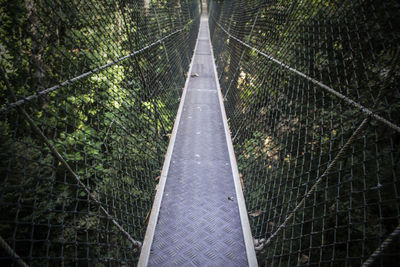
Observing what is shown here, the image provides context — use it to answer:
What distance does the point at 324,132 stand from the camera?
80.0 inches

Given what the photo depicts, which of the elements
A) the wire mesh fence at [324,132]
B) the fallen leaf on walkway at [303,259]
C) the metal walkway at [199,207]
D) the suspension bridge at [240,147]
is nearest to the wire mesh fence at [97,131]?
the suspension bridge at [240,147]

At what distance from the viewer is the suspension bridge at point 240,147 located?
1.38m

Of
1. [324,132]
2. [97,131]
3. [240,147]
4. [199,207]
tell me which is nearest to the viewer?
[324,132]

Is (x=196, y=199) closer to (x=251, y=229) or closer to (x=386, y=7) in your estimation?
(x=251, y=229)

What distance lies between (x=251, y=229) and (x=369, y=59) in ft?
6.16

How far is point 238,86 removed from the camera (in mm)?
4520

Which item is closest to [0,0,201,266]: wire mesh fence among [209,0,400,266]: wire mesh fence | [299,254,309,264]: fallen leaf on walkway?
[209,0,400,266]: wire mesh fence

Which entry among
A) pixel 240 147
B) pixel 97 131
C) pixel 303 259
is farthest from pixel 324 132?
pixel 97 131

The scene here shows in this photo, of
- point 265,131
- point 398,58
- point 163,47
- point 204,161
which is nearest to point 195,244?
point 204,161

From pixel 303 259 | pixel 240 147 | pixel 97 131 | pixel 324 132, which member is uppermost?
pixel 324 132

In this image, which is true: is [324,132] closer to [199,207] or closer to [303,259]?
[303,259]

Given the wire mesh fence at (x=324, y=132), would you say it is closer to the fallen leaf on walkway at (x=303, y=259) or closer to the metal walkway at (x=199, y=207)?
the fallen leaf on walkway at (x=303, y=259)

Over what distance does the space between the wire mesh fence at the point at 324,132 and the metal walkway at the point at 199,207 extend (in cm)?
20

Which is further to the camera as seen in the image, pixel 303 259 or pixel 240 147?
pixel 240 147
